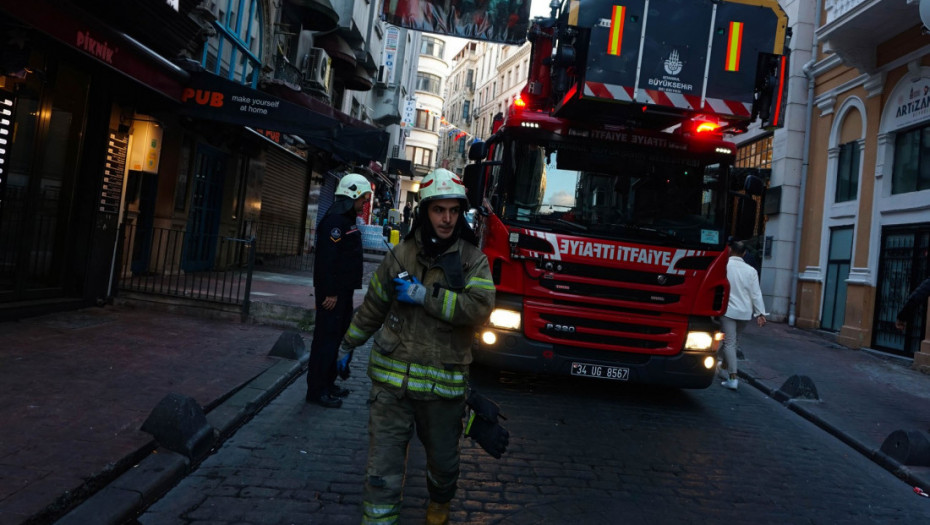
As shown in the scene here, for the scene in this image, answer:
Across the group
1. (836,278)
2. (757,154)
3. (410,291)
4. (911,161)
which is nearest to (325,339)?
(410,291)

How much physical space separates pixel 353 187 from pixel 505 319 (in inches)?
77.4

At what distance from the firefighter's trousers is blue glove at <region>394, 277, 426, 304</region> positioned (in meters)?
0.45

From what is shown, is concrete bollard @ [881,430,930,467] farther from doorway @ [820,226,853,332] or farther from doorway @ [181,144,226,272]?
doorway @ [181,144,226,272]

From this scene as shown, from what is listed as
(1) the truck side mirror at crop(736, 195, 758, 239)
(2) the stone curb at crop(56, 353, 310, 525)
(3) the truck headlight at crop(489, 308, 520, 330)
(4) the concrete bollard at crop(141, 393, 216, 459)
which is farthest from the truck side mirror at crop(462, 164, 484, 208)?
(4) the concrete bollard at crop(141, 393, 216, 459)

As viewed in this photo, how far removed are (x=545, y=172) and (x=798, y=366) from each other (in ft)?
21.1

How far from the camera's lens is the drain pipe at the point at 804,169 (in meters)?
17.1

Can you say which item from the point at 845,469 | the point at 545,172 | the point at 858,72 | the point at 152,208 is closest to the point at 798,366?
the point at 845,469

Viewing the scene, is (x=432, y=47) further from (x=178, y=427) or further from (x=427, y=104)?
(x=178, y=427)

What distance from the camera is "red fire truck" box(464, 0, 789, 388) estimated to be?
6348 mm

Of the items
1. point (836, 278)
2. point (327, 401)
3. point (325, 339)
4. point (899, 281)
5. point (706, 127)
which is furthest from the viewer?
point (836, 278)

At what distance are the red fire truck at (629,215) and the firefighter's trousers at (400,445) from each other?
10.7 ft

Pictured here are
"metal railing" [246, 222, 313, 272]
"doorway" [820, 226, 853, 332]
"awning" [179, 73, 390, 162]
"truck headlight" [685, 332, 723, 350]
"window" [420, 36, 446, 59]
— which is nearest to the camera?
"truck headlight" [685, 332, 723, 350]

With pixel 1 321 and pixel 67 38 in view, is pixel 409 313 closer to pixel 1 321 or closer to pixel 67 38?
pixel 67 38

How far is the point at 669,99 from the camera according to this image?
634cm
